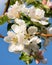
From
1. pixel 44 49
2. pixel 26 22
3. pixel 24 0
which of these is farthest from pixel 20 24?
pixel 24 0

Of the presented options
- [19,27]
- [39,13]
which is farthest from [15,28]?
[39,13]

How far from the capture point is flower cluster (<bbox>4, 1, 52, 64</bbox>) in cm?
104

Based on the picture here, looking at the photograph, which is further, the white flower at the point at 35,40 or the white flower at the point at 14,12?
the white flower at the point at 14,12

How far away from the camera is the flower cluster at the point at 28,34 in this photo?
3.41ft

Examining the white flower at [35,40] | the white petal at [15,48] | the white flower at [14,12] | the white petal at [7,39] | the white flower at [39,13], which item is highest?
the white flower at [14,12]

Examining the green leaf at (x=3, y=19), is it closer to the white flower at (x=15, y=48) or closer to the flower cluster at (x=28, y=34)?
the flower cluster at (x=28, y=34)

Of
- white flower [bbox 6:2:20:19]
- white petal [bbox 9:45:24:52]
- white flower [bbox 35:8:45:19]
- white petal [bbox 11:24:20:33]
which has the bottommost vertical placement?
white petal [bbox 9:45:24:52]

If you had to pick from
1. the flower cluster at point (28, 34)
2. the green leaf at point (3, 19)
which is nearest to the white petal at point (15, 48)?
the flower cluster at point (28, 34)

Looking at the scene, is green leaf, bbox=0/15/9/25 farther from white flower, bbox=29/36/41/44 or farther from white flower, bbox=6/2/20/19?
white flower, bbox=29/36/41/44

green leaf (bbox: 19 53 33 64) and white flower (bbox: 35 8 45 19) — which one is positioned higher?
white flower (bbox: 35 8 45 19)

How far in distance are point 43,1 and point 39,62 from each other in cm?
31

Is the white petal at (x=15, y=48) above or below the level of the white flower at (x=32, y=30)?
below

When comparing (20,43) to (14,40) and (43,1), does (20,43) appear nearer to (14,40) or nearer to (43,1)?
(14,40)

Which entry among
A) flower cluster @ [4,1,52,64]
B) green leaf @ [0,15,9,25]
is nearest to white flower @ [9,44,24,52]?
flower cluster @ [4,1,52,64]
